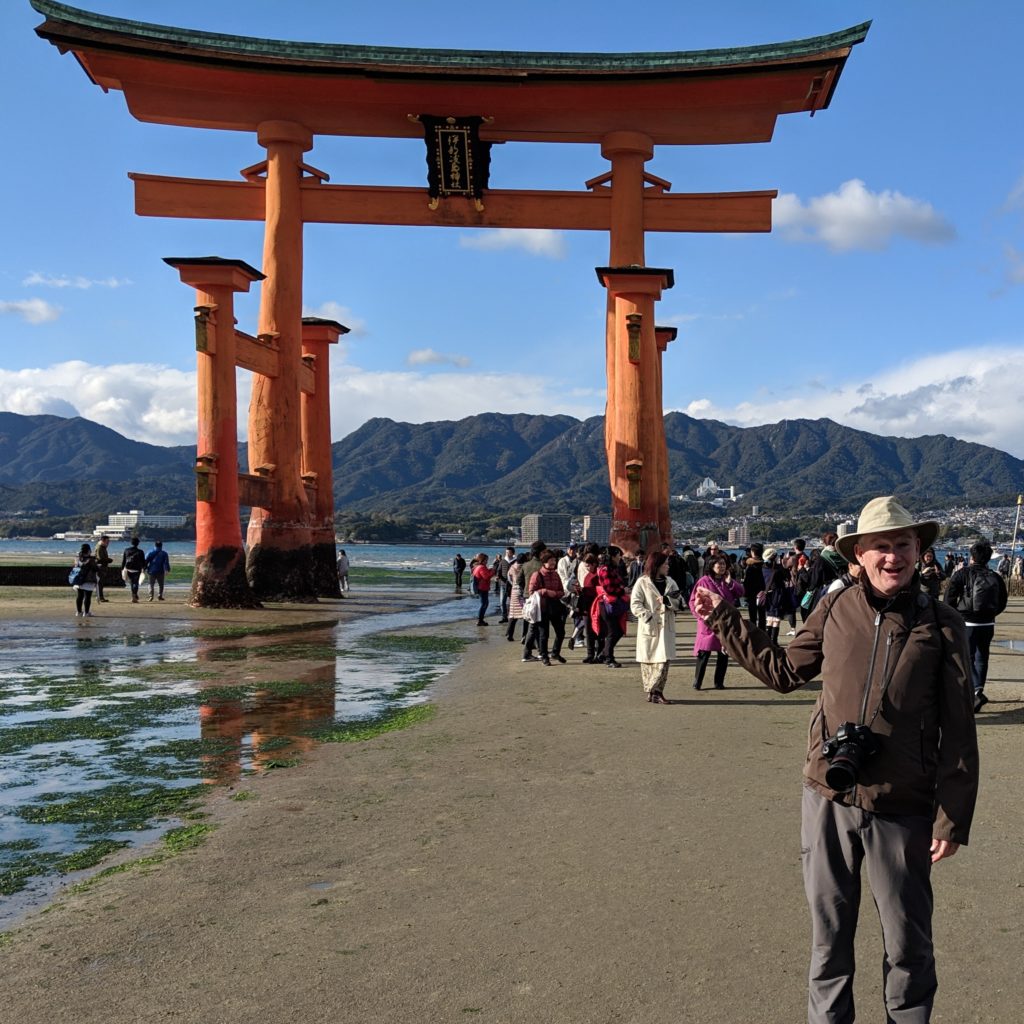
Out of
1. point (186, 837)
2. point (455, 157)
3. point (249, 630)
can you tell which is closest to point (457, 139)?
point (455, 157)

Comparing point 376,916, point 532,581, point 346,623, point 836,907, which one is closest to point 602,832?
point 376,916

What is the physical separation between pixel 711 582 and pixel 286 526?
17.7 metres

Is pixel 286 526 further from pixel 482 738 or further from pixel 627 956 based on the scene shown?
pixel 627 956

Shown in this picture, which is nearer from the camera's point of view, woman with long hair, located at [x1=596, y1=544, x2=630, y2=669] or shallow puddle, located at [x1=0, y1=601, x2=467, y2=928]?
shallow puddle, located at [x1=0, y1=601, x2=467, y2=928]

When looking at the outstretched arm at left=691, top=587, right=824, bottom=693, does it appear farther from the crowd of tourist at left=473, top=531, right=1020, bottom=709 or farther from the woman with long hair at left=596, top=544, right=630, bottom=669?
the woman with long hair at left=596, top=544, right=630, bottom=669

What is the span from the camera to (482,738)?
28.5ft

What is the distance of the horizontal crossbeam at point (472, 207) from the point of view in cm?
2572

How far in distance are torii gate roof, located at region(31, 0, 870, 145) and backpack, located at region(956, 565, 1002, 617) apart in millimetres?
16934

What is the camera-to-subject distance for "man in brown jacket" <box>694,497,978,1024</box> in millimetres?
3162

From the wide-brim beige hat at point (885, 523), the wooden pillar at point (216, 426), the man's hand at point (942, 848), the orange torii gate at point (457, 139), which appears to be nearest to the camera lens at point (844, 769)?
the man's hand at point (942, 848)

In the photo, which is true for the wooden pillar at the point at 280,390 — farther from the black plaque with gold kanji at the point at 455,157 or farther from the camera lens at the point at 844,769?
the camera lens at the point at 844,769

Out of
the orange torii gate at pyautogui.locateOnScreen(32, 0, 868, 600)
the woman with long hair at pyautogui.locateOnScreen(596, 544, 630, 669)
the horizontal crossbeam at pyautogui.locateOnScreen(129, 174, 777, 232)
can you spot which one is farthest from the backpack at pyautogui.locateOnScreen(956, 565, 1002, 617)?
the horizontal crossbeam at pyautogui.locateOnScreen(129, 174, 777, 232)

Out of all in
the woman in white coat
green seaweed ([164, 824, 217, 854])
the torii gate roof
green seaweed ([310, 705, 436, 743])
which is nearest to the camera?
green seaweed ([164, 824, 217, 854])

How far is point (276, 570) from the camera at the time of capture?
2625 centimetres
